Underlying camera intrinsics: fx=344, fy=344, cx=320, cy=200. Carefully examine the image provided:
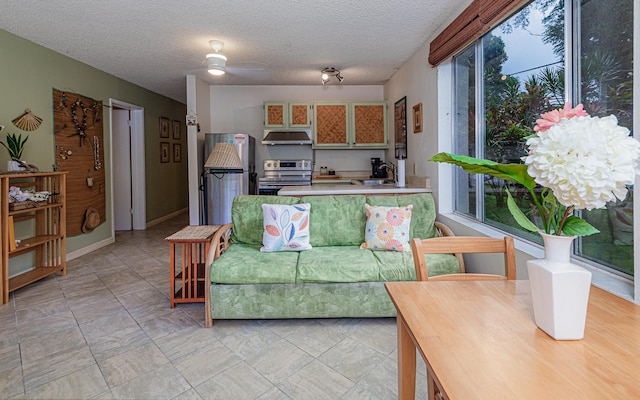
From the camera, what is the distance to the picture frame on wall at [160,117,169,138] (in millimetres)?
6535

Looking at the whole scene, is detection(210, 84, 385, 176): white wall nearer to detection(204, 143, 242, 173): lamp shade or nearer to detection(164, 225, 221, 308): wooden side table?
detection(204, 143, 242, 173): lamp shade

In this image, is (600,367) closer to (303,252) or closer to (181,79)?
(303,252)

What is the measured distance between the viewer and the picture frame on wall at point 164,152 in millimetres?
6582

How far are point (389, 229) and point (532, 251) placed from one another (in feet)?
3.22

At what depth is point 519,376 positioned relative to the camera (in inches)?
27.0

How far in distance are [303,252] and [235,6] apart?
2085 millimetres

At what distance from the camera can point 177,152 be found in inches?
287

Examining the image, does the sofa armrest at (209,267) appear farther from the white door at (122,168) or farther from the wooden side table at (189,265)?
the white door at (122,168)

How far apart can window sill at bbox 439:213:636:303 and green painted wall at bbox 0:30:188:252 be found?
14.0 feet

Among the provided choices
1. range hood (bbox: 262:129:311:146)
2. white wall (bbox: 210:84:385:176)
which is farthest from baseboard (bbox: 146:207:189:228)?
range hood (bbox: 262:129:311:146)

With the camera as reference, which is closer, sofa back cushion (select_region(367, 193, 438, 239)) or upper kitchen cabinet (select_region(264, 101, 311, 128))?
sofa back cushion (select_region(367, 193, 438, 239))

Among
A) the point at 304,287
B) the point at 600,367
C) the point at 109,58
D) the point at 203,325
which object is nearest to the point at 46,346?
the point at 203,325

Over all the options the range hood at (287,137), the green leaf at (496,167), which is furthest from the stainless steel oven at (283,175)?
the green leaf at (496,167)

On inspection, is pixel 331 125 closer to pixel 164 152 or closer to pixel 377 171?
pixel 377 171
